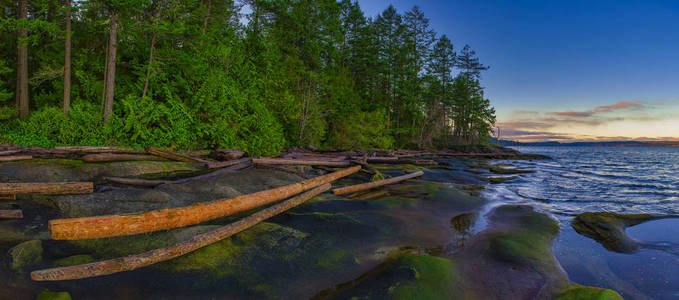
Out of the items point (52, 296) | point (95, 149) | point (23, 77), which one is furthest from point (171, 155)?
point (23, 77)

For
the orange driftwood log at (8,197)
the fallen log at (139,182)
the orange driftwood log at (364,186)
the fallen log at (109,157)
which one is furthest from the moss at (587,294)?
the fallen log at (109,157)

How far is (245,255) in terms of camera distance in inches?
141

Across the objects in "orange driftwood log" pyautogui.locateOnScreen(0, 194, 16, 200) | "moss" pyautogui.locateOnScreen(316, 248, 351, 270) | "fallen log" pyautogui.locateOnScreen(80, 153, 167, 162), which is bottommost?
"moss" pyautogui.locateOnScreen(316, 248, 351, 270)

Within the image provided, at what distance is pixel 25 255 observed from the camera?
3043 millimetres

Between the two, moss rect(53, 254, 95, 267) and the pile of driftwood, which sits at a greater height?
the pile of driftwood

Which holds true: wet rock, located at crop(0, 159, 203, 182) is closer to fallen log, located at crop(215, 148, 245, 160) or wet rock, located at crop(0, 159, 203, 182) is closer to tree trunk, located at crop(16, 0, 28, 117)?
fallen log, located at crop(215, 148, 245, 160)

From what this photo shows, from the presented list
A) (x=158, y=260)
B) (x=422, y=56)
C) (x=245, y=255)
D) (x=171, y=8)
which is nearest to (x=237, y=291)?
(x=245, y=255)

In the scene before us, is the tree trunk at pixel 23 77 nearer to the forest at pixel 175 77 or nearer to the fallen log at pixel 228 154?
the forest at pixel 175 77

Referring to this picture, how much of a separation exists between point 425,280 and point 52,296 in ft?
12.3

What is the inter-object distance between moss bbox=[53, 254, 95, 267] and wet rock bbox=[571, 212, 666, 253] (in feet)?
26.6

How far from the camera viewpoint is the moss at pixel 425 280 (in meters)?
2.86

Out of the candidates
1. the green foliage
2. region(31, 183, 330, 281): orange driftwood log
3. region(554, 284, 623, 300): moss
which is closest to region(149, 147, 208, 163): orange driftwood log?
region(31, 183, 330, 281): orange driftwood log

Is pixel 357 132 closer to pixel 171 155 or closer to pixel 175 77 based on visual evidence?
pixel 175 77

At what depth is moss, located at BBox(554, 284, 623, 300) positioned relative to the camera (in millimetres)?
2814
